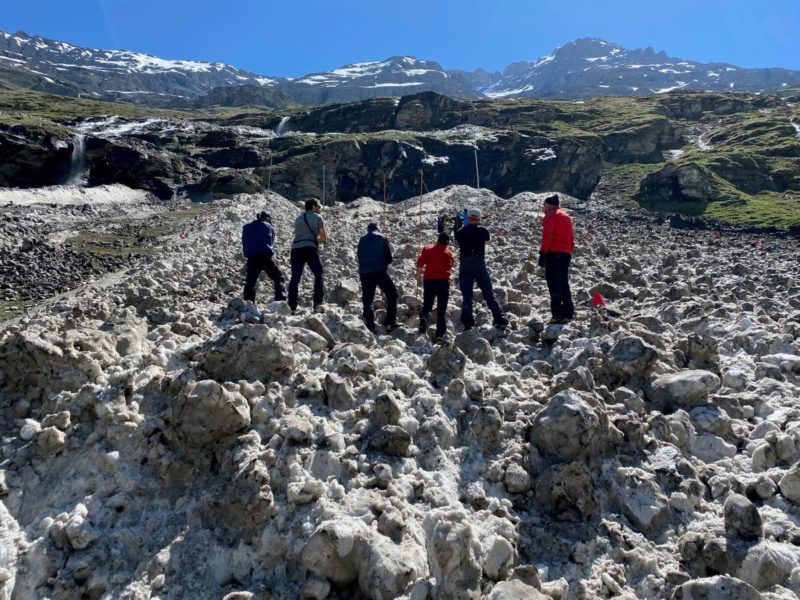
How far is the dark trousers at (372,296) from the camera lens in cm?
895

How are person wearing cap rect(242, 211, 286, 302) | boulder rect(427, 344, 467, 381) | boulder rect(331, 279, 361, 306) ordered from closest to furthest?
boulder rect(427, 344, 467, 381), person wearing cap rect(242, 211, 286, 302), boulder rect(331, 279, 361, 306)

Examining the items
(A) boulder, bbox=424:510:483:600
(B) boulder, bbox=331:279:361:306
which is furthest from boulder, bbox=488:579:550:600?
(B) boulder, bbox=331:279:361:306

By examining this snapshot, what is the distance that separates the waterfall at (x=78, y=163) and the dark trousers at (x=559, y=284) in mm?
66053

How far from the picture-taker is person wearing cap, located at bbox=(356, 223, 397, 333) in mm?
8969

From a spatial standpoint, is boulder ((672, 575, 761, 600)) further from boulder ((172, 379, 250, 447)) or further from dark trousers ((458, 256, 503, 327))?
dark trousers ((458, 256, 503, 327))

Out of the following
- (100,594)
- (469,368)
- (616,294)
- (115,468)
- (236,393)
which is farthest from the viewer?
(616,294)

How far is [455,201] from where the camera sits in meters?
50.9

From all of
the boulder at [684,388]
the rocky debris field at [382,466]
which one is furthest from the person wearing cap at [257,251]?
the boulder at [684,388]

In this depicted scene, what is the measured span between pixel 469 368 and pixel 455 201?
45523 mm

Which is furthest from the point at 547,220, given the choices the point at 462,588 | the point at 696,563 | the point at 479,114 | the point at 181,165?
the point at 479,114

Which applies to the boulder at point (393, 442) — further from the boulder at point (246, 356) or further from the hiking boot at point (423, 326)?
the hiking boot at point (423, 326)

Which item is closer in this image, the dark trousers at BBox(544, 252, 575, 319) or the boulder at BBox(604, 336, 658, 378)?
the boulder at BBox(604, 336, 658, 378)

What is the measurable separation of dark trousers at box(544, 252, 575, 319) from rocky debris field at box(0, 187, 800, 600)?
152cm

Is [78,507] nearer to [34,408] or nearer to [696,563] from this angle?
[34,408]
